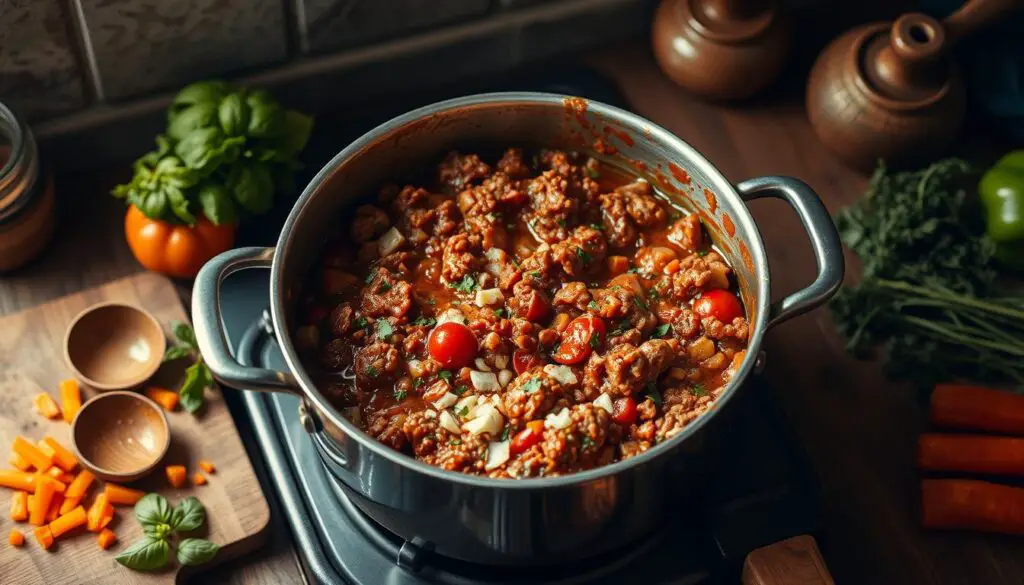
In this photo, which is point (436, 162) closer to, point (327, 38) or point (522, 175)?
point (522, 175)

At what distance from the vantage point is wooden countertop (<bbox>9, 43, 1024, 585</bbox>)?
196 cm

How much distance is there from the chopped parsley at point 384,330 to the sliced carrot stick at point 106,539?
52cm

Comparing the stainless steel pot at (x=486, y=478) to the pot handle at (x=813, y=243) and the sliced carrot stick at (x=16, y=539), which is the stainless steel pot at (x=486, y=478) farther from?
the sliced carrot stick at (x=16, y=539)

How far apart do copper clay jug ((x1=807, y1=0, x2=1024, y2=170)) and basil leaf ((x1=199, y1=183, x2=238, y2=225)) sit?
1131mm

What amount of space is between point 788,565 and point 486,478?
0.57 metres

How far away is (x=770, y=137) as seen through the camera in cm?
243

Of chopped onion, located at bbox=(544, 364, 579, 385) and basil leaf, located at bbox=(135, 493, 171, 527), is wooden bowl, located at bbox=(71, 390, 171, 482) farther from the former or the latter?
chopped onion, located at bbox=(544, 364, 579, 385)

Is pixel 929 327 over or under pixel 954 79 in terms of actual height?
under

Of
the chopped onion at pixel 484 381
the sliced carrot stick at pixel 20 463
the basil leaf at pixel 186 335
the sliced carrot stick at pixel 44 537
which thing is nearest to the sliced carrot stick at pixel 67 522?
the sliced carrot stick at pixel 44 537

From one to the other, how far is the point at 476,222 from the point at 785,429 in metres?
0.60

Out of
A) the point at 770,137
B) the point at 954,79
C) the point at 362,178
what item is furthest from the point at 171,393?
the point at 954,79

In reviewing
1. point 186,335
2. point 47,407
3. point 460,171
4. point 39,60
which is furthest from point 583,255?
point 39,60

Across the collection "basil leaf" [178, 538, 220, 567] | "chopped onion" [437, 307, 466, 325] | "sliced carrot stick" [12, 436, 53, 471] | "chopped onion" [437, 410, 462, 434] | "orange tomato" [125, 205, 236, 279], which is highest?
"chopped onion" [437, 307, 466, 325]

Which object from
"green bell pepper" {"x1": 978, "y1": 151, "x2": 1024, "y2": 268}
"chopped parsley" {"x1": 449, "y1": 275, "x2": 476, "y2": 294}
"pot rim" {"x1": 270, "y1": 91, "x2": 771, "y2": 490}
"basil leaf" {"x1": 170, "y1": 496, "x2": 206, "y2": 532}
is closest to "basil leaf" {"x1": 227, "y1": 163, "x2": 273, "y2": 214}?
"pot rim" {"x1": 270, "y1": 91, "x2": 771, "y2": 490}
